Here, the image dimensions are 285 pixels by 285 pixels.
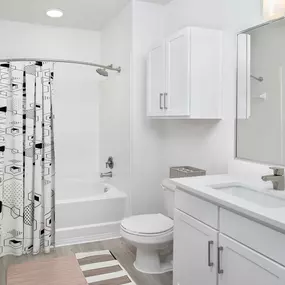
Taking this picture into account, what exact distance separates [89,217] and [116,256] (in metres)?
0.53

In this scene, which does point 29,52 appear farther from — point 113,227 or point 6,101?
point 113,227

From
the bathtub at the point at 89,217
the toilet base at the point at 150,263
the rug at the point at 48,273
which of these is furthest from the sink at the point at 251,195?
the bathtub at the point at 89,217

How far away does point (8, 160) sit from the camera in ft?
9.20

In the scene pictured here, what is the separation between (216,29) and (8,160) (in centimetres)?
207

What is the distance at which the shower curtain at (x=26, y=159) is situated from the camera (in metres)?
2.79

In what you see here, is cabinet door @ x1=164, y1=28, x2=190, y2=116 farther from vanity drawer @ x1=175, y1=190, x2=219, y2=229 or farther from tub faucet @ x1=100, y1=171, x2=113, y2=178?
tub faucet @ x1=100, y1=171, x2=113, y2=178

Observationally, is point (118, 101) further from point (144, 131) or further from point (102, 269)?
point (102, 269)

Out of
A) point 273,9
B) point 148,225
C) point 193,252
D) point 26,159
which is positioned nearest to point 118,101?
point 26,159

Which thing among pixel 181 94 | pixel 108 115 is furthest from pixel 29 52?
pixel 181 94

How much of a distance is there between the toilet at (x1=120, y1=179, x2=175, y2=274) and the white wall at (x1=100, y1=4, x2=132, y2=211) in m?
0.74

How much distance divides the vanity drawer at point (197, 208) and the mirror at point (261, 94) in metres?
0.59

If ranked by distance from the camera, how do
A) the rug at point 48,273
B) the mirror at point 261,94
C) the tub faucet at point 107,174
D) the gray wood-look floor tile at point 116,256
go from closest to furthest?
the mirror at point 261,94 → the rug at point 48,273 → the gray wood-look floor tile at point 116,256 → the tub faucet at point 107,174

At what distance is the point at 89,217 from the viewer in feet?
10.4

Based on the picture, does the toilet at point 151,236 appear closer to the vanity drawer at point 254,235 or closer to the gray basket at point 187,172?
the gray basket at point 187,172
